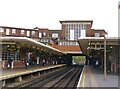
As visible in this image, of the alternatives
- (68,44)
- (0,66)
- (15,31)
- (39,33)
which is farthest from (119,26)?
(39,33)

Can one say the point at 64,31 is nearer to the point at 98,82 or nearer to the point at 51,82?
the point at 51,82

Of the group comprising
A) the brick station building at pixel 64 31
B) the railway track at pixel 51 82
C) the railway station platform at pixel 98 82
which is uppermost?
the brick station building at pixel 64 31

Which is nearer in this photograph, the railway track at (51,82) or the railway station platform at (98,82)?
the railway station platform at (98,82)

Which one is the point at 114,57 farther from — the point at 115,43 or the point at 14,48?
the point at 14,48

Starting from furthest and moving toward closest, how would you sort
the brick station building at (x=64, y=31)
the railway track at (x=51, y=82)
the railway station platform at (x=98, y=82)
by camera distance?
the brick station building at (x=64, y=31) < the railway track at (x=51, y=82) < the railway station platform at (x=98, y=82)

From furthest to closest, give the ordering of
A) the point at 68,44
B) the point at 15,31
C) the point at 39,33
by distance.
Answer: the point at 39,33, the point at 15,31, the point at 68,44

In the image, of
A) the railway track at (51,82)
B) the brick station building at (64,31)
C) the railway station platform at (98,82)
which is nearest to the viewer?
the railway station platform at (98,82)

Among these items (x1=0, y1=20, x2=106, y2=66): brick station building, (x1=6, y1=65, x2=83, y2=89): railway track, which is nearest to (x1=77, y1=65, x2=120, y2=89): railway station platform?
(x1=6, y1=65, x2=83, y2=89): railway track

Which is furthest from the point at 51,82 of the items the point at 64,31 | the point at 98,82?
the point at 64,31

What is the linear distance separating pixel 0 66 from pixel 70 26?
73.0m

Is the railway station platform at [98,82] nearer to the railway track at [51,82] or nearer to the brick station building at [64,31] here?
the railway track at [51,82]

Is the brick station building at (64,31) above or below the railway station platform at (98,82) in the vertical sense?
above

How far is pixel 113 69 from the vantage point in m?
38.6

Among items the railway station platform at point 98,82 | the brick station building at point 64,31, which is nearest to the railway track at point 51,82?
the railway station platform at point 98,82
